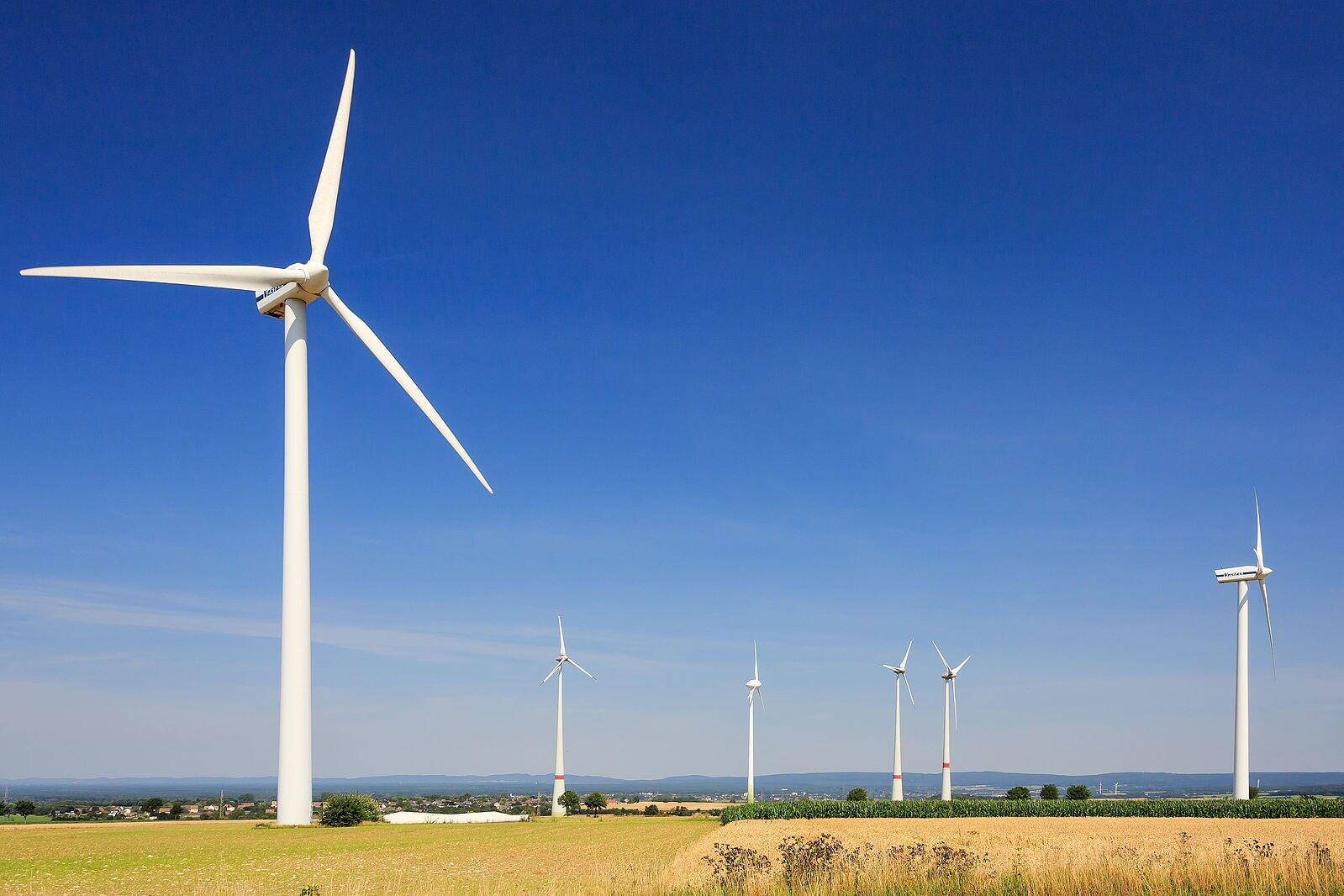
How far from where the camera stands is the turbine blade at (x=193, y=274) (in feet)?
128

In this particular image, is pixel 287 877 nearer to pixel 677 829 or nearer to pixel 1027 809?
pixel 677 829

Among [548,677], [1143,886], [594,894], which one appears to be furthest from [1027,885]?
[548,677]

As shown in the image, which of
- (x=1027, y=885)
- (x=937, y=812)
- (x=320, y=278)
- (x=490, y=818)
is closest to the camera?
(x=1027, y=885)

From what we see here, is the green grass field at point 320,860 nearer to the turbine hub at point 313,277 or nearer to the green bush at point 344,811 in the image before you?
the green bush at point 344,811

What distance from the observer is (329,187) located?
47.8 m

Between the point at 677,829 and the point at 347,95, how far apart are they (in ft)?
157

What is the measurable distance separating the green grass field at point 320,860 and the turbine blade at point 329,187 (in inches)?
983

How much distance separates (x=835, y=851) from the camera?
26922mm

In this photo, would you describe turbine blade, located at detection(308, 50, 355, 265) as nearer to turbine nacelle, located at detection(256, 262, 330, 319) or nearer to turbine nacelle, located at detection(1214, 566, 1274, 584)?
turbine nacelle, located at detection(256, 262, 330, 319)

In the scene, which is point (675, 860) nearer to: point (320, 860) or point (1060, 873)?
point (320, 860)

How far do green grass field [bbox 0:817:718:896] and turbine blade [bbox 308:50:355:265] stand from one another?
983 inches

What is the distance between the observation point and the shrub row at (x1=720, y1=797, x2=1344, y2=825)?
236ft

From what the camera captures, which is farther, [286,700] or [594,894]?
[286,700]

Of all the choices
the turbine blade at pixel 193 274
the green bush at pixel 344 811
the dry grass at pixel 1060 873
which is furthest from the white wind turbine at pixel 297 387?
the dry grass at pixel 1060 873
